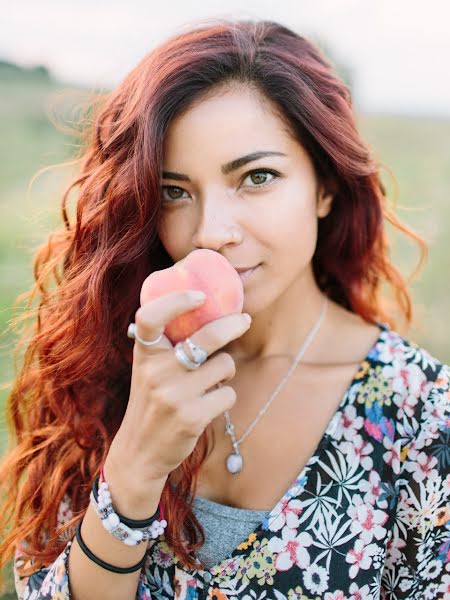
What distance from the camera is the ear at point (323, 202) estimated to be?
2018 mm

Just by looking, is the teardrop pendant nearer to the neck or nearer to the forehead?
the neck

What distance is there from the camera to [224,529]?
176cm

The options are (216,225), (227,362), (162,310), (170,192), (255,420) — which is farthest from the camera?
(255,420)

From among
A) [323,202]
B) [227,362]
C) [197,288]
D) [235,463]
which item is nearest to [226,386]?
[227,362]

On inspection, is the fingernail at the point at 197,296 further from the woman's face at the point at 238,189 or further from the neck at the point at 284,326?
the neck at the point at 284,326

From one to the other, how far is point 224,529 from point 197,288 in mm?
644

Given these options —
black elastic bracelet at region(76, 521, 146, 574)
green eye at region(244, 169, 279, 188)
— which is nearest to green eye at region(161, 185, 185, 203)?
A: green eye at region(244, 169, 279, 188)

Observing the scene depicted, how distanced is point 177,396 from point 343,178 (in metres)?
0.94

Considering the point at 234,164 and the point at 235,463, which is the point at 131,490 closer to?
the point at 235,463

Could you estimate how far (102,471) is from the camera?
160cm

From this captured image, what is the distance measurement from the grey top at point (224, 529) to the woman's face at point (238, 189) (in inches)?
19.8

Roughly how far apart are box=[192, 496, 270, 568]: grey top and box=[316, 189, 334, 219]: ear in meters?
0.83

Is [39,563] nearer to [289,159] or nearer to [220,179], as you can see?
[220,179]

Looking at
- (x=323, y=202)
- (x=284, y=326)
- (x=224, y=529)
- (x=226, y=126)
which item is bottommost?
(x=224, y=529)
